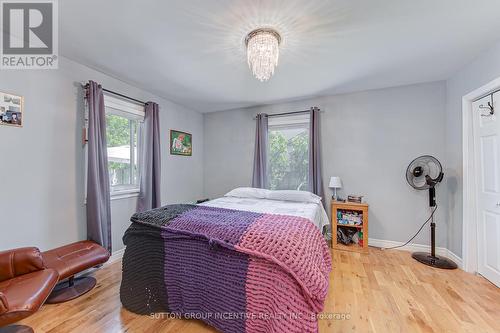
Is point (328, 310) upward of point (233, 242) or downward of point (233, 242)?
downward

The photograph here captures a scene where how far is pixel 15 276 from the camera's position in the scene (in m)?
1.59

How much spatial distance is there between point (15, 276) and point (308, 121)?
3.85 m

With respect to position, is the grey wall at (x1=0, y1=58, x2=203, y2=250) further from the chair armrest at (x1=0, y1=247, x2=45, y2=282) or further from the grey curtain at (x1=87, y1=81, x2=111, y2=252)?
the chair armrest at (x1=0, y1=247, x2=45, y2=282)

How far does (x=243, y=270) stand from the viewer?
1.38 metres

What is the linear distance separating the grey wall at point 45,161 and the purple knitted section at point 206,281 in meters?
1.45

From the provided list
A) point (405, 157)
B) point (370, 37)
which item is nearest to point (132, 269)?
point (370, 37)

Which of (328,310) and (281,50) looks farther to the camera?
(281,50)

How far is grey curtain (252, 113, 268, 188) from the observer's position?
12.3 ft

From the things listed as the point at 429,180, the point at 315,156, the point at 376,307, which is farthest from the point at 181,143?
the point at 429,180

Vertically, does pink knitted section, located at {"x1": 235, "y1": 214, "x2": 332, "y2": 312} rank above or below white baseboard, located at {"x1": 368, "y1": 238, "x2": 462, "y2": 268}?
above

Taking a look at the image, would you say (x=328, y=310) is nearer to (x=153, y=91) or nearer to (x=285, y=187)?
(x=285, y=187)

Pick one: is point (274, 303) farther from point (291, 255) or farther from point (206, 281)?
point (206, 281)

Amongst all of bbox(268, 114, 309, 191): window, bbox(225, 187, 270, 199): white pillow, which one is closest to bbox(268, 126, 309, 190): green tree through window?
bbox(268, 114, 309, 191): window

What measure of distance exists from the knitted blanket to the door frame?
2021 millimetres
